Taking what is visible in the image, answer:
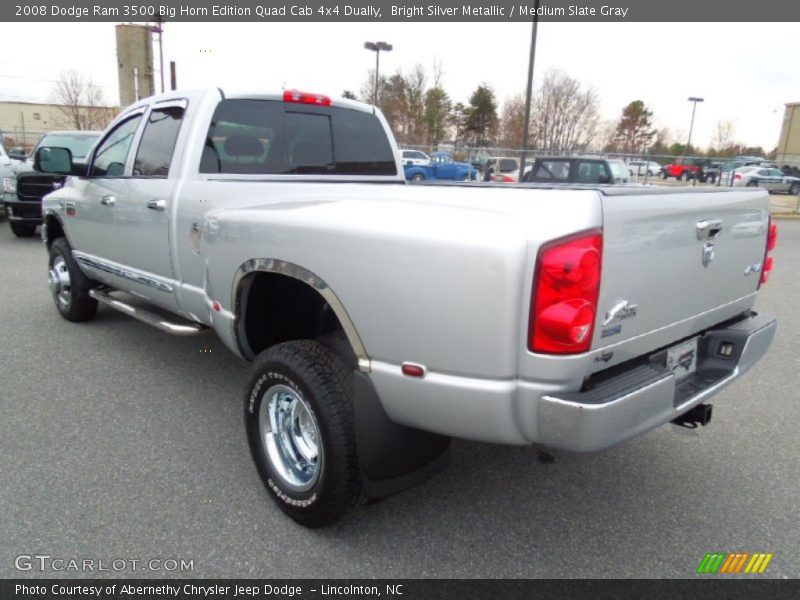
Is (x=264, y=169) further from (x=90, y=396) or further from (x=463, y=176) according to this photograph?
(x=463, y=176)

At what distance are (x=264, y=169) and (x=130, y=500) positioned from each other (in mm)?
2169

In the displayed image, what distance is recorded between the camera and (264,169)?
12.5ft

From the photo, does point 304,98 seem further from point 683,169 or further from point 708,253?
point 683,169

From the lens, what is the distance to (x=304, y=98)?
401cm

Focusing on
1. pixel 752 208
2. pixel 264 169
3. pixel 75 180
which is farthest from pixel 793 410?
pixel 75 180

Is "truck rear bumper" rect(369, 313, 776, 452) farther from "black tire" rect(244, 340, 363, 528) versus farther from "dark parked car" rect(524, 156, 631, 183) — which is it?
"dark parked car" rect(524, 156, 631, 183)

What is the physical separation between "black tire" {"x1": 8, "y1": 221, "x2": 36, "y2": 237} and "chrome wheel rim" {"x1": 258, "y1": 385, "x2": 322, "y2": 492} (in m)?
10.1

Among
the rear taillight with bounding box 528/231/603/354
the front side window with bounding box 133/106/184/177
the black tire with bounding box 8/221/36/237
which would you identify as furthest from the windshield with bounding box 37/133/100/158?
the rear taillight with bounding box 528/231/603/354

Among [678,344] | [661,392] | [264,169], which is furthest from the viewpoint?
[264,169]

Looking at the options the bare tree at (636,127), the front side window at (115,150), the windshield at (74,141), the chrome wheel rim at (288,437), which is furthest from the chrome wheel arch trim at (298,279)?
the bare tree at (636,127)

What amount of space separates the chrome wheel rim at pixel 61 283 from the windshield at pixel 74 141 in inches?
281

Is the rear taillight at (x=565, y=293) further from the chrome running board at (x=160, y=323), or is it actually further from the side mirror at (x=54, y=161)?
the side mirror at (x=54, y=161)

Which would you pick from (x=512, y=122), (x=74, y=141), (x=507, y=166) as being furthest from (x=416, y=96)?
(x=74, y=141)

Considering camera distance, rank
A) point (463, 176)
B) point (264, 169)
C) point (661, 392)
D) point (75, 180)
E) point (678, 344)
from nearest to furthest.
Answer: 1. point (661, 392)
2. point (678, 344)
3. point (264, 169)
4. point (75, 180)
5. point (463, 176)
